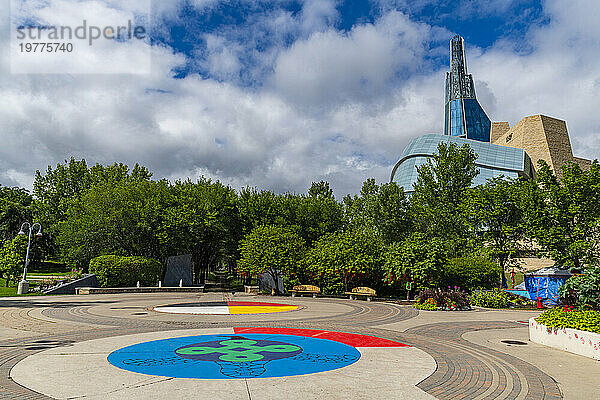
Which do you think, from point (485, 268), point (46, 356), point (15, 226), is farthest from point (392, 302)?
point (15, 226)

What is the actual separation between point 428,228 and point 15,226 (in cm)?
5925

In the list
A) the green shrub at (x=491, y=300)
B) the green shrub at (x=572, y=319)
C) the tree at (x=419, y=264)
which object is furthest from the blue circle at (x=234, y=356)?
the tree at (x=419, y=264)

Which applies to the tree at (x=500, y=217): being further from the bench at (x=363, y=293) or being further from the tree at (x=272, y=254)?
the tree at (x=272, y=254)

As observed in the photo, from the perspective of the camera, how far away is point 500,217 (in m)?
35.0

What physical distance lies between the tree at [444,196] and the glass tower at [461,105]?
337 feet

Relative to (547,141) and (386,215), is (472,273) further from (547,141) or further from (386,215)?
(547,141)

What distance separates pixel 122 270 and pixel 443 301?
23903 millimetres

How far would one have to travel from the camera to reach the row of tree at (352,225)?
29.5 metres

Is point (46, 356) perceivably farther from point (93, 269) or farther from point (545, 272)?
point (545, 272)

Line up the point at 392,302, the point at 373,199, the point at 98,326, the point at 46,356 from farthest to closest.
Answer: the point at 373,199 → the point at 392,302 → the point at 98,326 → the point at 46,356

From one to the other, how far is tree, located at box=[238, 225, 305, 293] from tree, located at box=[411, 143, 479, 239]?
16.0m

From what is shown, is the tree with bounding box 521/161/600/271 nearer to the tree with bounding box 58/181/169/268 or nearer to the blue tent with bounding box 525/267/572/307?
the blue tent with bounding box 525/267/572/307

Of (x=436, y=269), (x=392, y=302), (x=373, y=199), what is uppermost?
(x=373, y=199)

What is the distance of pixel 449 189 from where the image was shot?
42156mm
